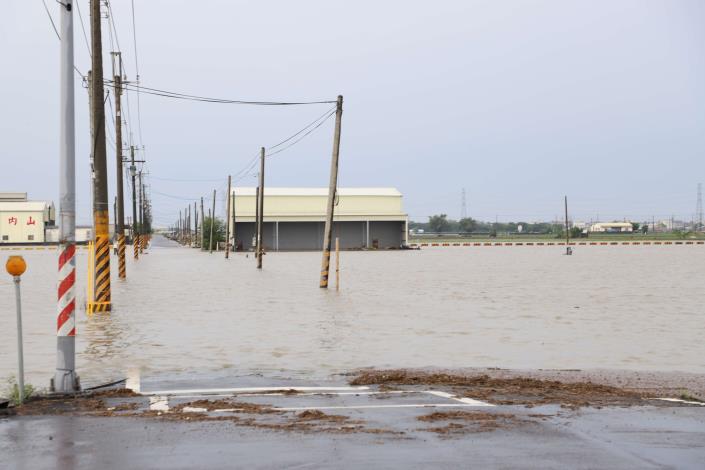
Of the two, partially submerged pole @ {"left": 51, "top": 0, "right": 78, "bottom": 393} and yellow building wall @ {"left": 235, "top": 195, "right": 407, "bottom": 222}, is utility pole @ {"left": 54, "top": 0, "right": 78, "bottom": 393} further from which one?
yellow building wall @ {"left": 235, "top": 195, "right": 407, "bottom": 222}

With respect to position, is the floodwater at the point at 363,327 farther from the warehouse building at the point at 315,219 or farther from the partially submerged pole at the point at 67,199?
the warehouse building at the point at 315,219

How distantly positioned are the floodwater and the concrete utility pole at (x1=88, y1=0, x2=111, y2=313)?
0.80 m

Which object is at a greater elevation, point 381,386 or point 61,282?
point 61,282

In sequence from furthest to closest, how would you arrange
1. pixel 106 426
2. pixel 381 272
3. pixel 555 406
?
pixel 381 272 → pixel 555 406 → pixel 106 426

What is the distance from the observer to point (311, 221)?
332ft

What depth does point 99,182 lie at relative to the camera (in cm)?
2627

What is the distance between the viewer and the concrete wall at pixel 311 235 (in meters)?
102

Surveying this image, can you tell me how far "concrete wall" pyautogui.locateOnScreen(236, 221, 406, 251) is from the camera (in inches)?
4001

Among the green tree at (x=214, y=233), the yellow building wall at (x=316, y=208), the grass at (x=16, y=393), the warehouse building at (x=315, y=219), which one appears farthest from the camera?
the green tree at (x=214, y=233)

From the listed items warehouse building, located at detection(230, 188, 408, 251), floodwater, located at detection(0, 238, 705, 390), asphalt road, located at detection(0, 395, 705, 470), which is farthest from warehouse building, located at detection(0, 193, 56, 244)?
asphalt road, located at detection(0, 395, 705, 470)

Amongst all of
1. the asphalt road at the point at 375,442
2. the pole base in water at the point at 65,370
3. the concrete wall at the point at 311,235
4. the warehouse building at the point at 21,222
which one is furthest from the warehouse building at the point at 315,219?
the asphalt road at the point at 375,442

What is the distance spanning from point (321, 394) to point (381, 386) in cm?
99

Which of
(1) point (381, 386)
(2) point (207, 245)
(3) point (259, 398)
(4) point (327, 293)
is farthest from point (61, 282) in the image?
(2) point (207, 245)

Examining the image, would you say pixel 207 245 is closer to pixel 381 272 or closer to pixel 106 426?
pixel 381 272
